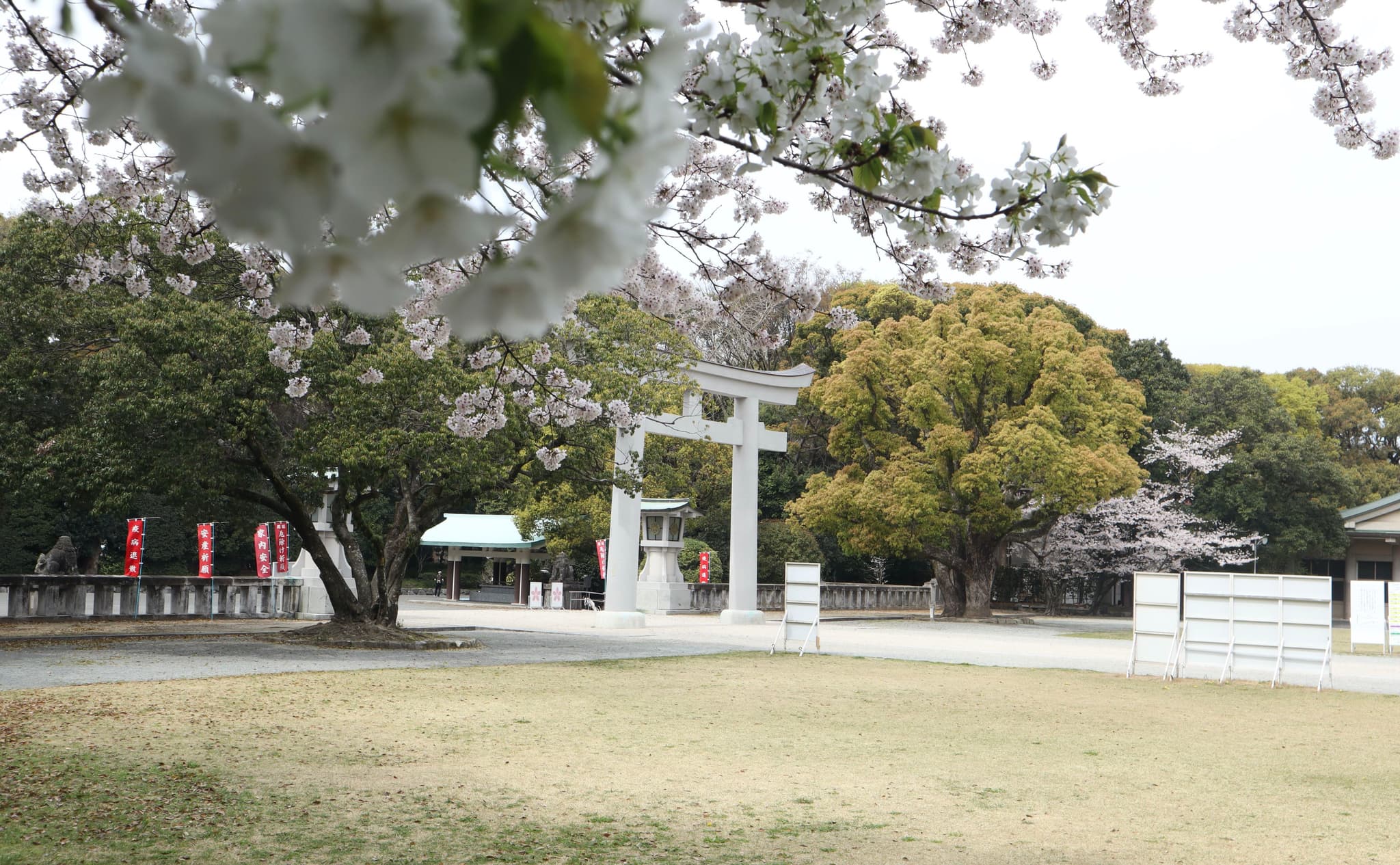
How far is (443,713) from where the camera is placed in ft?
26.5

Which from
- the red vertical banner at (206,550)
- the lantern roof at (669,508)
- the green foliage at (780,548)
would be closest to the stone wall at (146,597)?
the red vertical banner at (206,550)

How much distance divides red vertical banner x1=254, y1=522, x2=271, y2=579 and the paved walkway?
197 centimetres

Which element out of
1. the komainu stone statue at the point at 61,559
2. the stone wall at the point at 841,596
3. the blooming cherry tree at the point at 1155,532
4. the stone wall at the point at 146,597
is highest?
the blooming cherry tree at the point at 1155,532

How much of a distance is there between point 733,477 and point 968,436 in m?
6.24

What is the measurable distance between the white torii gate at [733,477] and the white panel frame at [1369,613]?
10512 mm

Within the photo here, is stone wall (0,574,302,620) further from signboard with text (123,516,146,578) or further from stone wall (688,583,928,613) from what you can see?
stone wall (688,583,928,613)

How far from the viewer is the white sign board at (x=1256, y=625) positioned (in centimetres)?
1158

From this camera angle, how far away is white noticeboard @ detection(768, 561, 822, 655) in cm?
1430

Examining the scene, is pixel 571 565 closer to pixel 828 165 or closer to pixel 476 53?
pixel 828 165

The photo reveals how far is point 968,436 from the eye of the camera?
24.7m

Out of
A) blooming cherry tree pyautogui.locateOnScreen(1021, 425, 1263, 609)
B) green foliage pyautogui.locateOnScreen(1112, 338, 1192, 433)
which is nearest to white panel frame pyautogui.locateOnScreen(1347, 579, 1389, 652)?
blooming cherry tree pyautogui.locateOnScreen(1021, 425, 1263, 609)

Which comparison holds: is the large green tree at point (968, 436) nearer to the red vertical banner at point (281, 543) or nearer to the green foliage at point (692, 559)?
the green foliage at point (692, 559)

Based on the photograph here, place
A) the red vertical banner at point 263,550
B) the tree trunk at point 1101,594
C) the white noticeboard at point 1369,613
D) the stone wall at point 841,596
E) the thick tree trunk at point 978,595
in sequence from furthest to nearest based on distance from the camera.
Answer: the tree trunk at point 1101,594, the stone wall at point 841,596, the thick tree trunk at point 978,595, the red vertical banner at point 263,550, the white noticeboard at point 1369,613

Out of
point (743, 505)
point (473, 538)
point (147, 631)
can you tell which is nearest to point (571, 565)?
point (473, 538)
